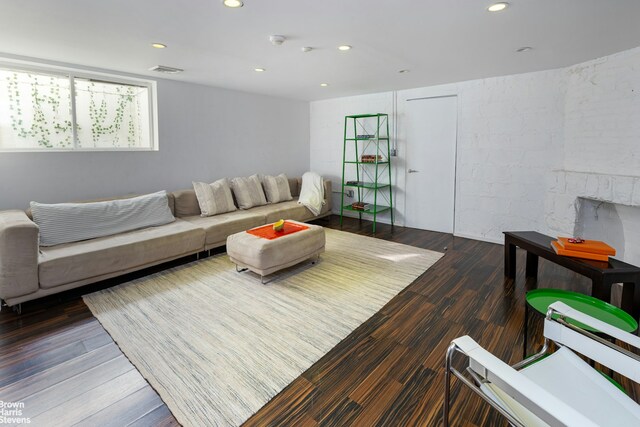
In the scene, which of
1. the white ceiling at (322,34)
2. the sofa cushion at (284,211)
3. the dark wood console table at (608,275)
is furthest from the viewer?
the sofa cushion at (284,211)

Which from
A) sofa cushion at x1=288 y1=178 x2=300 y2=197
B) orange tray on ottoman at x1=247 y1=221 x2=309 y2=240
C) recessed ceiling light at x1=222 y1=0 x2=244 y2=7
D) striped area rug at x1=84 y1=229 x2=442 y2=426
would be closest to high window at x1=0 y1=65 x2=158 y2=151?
striped area rug at x1=84 y1=229 x2=442 y2=426

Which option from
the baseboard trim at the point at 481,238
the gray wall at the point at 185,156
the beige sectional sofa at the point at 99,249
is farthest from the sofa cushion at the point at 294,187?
the baseboard trim at the point at 481,238

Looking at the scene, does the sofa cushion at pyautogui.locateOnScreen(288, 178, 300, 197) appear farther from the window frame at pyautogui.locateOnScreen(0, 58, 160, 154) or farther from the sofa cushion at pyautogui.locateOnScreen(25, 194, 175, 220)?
the window frame at pyautogui.locateOnScreen(0, 58, 160, 154)

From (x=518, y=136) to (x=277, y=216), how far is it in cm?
347

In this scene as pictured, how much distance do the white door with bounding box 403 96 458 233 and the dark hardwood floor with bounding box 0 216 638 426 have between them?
206 centimetres

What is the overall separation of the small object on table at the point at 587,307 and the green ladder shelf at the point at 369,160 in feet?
11.3

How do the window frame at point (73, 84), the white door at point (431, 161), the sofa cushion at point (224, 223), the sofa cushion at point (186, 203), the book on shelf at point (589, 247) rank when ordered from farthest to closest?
1. the white door at point (431, 161)
2. the sofa cushion at point (186, 203)
3. the sofa cushion at point (224, 223)
4. the window frame at point (73, 84)
5. the book on shelf at point (589, 247)

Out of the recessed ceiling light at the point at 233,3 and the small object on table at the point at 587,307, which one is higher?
the recessed ceiling light at the point at 233,3

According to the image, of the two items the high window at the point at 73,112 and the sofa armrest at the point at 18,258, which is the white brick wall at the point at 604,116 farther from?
the sofa armrest at the point at 18,258

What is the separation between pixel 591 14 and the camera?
226 cm

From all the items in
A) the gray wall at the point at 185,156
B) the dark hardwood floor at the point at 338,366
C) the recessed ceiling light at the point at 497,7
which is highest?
the recessed ceiling light at the point at 497,7

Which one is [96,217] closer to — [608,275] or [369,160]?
[369,160]

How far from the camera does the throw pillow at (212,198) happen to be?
4.45 meters

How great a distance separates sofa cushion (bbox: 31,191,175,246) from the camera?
3.08 metres
